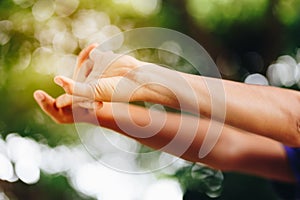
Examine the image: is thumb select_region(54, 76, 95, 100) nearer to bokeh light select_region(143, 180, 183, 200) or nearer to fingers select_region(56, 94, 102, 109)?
fingers select_region(56, 94, 102, 109)

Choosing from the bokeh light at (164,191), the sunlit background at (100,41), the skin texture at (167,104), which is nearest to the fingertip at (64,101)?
the skin texture at (167,104)

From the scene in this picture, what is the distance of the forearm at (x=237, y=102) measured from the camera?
67cm

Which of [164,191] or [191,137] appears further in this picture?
[164,191]

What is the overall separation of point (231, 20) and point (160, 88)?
348 mm

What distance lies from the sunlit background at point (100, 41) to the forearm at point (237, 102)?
8.9 inches

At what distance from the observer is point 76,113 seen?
0.69m

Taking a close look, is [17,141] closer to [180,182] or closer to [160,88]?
[180,182]

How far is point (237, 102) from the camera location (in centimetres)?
67

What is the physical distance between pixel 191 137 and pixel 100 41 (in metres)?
0.29

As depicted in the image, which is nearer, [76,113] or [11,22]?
[76,113]

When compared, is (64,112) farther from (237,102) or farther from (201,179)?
(201,179)

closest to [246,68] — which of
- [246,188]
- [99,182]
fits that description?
[246,188]

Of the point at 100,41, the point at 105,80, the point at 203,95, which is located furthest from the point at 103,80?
the point at 100,41

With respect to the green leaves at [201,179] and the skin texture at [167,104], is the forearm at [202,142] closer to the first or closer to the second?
the skin texture at [167,104]
